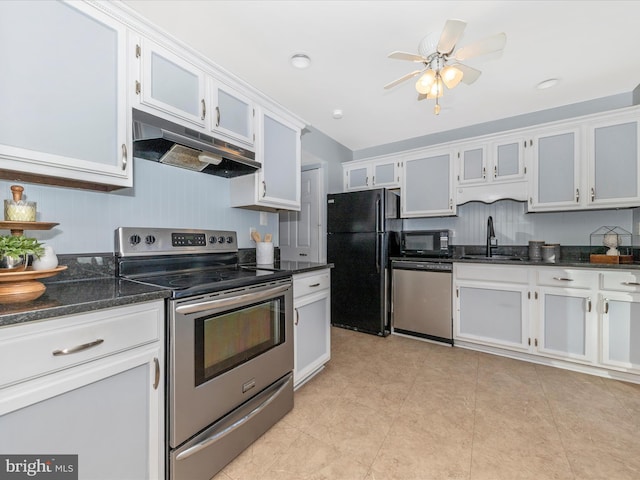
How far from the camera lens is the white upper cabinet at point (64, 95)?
110 centimetres

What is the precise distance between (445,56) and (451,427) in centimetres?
239

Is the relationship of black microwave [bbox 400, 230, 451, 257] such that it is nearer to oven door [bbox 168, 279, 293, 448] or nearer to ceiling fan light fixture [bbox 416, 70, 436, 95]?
ceiling fan light fixture [bbox 416, 70, 436, 95]

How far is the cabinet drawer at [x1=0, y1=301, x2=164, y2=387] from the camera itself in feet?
2.73

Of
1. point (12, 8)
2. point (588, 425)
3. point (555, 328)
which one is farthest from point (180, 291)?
point (555, 328)

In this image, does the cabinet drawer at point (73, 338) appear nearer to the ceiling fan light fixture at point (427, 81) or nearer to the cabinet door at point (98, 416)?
the cabinet door at point (98, 416)

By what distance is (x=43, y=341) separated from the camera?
0.88m

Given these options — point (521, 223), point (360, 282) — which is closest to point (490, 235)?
point (521, 223)

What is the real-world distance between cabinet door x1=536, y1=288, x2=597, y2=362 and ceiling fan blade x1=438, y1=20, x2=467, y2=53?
223 centimetres

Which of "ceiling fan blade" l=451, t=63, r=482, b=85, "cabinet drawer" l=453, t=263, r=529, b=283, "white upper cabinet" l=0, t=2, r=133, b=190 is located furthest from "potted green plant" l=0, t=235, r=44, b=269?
"cabinet drawer" l=453, t=263, r=529, b=283

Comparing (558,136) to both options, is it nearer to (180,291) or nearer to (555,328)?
(555,328)

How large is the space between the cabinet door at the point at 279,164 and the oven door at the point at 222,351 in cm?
83

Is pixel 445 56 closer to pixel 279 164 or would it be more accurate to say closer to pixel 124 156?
pixel 279 164

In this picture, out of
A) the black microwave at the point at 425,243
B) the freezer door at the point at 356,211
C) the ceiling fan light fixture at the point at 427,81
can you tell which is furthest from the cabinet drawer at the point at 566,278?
the ceiling fan light fixture at the point at 427,81

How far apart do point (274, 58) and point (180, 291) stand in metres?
1.93
